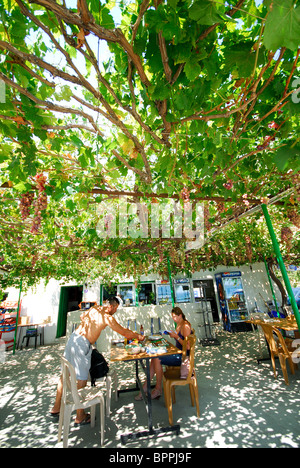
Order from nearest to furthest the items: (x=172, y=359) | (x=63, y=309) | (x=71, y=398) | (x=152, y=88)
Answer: (x=152, y=88)
(x=71, y=398)
(x=172, y=359)
(x=63, y=309)

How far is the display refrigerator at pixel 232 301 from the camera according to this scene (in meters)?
9.45

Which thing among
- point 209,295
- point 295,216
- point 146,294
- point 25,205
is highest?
point 295,216

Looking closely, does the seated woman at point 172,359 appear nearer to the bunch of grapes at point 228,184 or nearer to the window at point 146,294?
the bunch of grapes at point 228,184

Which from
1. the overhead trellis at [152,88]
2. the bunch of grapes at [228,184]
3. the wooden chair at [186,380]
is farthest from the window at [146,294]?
the bunch of grapes at [228,184]

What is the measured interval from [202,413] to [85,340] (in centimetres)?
198

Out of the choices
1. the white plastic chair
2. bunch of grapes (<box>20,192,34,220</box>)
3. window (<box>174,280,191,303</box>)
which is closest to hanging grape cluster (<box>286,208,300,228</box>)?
the white plastic chair

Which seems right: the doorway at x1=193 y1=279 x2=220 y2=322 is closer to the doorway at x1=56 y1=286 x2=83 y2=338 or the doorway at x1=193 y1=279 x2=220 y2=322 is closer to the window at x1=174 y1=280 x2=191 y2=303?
the window at x1=174 y1=280 x2=191 y2=303

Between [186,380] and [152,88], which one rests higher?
[152,88]

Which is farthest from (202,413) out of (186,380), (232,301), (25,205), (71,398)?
(232,301)

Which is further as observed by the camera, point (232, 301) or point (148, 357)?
point (232, 301)

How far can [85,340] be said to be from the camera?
298 centimetres

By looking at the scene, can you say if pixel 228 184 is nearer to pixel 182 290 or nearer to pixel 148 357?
pixel 148 357

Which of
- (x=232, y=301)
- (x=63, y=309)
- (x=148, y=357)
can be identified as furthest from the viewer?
(x=63, y=309)
